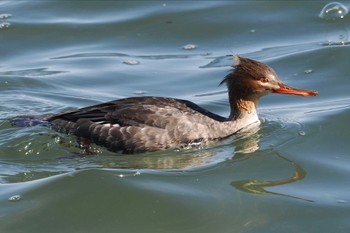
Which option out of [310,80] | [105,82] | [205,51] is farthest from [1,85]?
[310,80]

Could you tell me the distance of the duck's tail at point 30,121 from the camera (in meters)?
9.49

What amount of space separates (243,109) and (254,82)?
0.35 m

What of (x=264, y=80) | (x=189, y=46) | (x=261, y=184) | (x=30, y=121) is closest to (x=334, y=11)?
(x=189, y=46)

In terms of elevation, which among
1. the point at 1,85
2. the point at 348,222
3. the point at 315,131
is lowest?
the point at 348,222

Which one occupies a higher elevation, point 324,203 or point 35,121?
point 35,121

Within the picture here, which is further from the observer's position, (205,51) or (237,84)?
(205,51)

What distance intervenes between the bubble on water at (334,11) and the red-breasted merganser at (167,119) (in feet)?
13.2

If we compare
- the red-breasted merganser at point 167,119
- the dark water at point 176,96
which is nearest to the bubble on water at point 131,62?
the dark water at point 176,96

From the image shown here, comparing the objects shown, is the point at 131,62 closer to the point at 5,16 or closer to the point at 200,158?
the point at 5,16

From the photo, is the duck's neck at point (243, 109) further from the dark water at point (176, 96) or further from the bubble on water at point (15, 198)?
the bubble on water at point (15, 198)

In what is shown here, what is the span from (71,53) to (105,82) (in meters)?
1.33

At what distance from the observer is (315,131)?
30.7 feet

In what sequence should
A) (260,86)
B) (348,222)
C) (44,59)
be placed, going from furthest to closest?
1. (44,59)
2. (260,86)
3. (348,222)

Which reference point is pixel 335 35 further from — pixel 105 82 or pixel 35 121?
pixel 35 121
